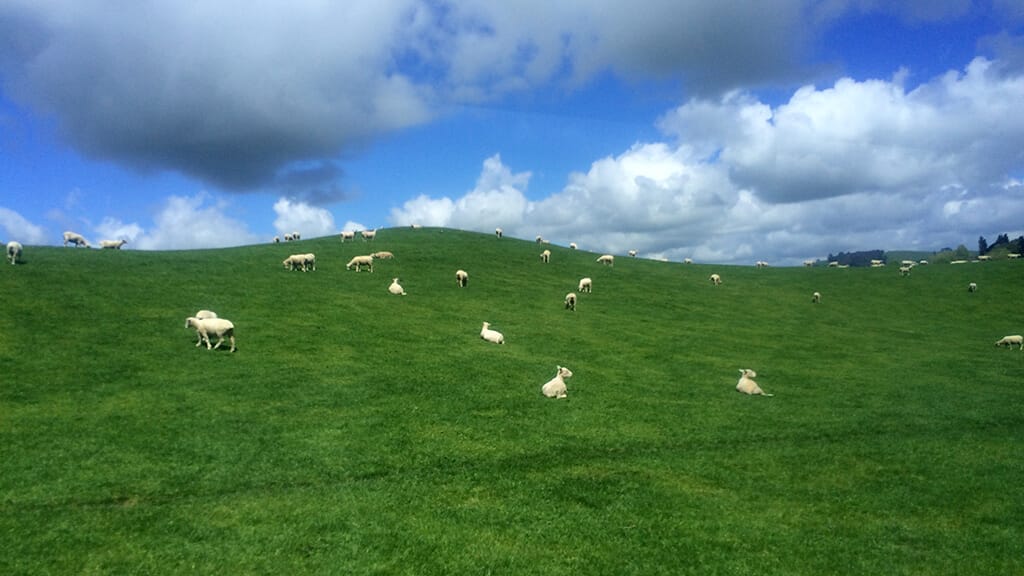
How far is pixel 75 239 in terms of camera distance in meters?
54.4

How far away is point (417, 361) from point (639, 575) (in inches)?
713

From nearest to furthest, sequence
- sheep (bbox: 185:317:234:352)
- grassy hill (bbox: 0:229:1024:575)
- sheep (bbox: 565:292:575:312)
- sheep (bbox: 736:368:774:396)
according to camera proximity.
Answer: grassy hill (bbox: 0:229:1024:575)
sheep (bbox: 736:368:774:396)
sheep (bbox: 185:317:234:352)
sheep (bbox: 565:292:575:312)

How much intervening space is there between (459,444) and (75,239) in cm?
5440

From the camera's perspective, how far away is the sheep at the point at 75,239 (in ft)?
178

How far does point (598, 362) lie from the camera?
106 feet

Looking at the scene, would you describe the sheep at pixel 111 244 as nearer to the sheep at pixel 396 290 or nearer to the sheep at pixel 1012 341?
the sheep at pixel 396 290

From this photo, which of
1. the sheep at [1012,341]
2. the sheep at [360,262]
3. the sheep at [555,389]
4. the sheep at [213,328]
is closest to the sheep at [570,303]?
the sheep at [360,262]

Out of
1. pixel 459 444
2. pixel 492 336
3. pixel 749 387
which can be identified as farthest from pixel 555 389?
pixel 492 336

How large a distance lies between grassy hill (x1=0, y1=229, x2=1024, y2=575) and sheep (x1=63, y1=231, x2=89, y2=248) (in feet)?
53.8

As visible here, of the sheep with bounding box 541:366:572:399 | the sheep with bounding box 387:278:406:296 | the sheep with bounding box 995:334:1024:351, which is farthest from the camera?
the sheep with bounding box 387:278:406:296

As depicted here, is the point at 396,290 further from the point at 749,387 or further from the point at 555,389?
the point at 749,387

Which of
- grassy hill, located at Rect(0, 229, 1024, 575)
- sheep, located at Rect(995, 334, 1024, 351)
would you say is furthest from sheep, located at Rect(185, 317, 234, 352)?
sheep, located at Rect(995, 334, 1024, 351)

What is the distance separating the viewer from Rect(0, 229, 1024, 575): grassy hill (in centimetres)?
1313

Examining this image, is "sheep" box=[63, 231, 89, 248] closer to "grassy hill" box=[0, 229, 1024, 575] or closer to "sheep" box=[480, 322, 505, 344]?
"grassy hill" box=[0, 229, 1024, 575]
